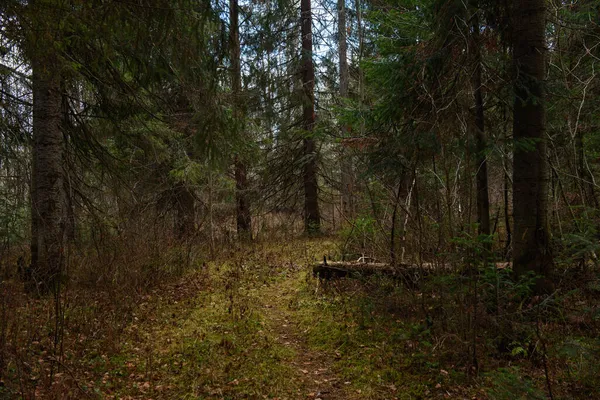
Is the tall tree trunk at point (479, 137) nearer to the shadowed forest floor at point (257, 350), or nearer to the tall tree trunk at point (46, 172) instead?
the shadowed forest floor at point (257, 350)

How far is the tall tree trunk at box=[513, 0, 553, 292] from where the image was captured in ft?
15.0

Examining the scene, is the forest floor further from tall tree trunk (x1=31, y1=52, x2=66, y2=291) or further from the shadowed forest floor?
tall tree trunk (x1=31, y1=52, x2=66, y2=291)

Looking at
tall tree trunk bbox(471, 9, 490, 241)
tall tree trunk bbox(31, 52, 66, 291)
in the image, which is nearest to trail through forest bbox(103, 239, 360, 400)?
tall tree trunk bbox(31, 52, 66, 291)

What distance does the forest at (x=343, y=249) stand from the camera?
3.83 meters

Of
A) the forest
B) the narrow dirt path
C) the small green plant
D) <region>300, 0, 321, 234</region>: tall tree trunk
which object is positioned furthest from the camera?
<region>300, 0, 321, 234</region>: tall tree trunk

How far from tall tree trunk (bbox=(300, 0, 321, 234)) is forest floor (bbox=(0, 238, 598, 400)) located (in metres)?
7.60

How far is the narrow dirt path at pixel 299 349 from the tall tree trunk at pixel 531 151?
2782 mm

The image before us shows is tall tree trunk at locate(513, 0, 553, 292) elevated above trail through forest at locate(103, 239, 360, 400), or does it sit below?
above

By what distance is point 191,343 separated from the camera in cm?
481

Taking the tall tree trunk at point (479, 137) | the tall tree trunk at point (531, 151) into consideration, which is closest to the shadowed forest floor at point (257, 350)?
the tall tree trunk at point (531, 151)

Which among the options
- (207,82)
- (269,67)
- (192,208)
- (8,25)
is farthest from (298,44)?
(8,25)

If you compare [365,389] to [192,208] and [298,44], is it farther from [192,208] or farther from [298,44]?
[298,44]

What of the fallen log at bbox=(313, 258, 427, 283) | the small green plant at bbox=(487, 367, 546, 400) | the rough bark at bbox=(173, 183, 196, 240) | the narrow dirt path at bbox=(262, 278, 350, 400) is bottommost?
the narrow dirt path at bbox=(262, 278, 350, 400)

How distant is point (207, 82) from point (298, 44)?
9.98m
